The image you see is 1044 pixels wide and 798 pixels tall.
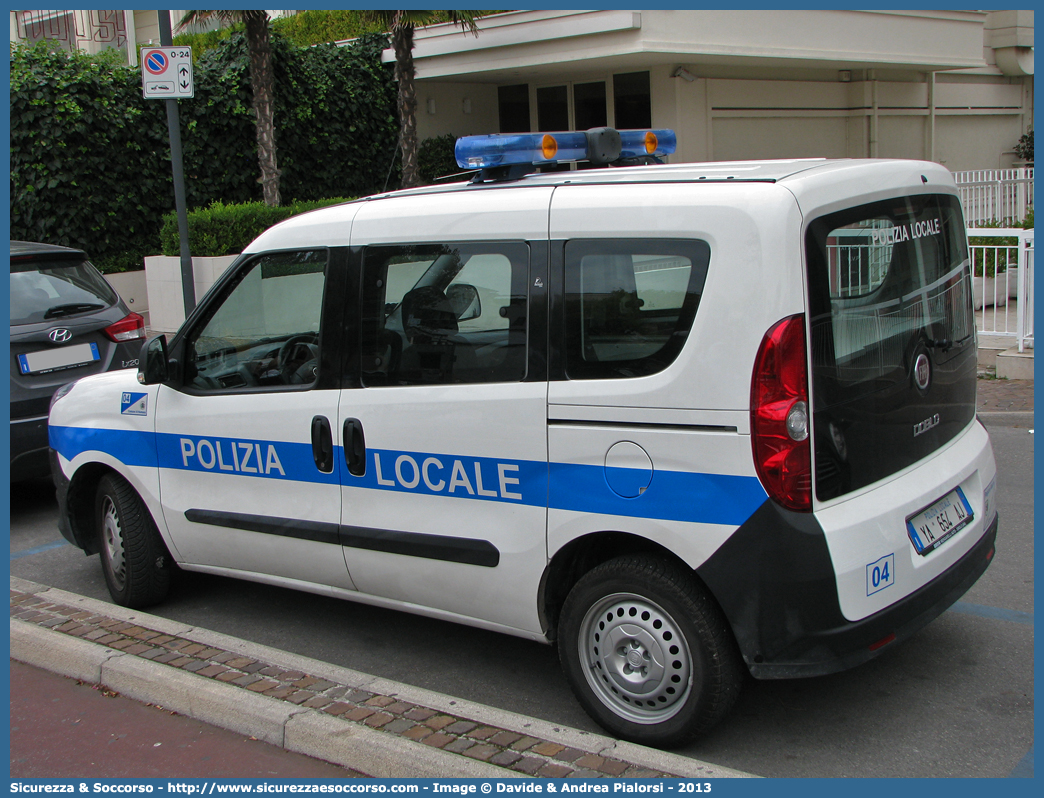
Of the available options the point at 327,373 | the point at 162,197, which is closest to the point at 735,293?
the point at 327,373

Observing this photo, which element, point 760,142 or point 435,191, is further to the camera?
point 760,142

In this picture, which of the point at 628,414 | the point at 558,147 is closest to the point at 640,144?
the point at 558,147

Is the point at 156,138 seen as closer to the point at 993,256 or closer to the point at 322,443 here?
the point at 993,256

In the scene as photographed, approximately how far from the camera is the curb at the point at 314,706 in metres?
3.21

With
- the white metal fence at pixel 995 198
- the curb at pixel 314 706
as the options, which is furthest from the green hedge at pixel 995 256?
the curb at pixel 314 706

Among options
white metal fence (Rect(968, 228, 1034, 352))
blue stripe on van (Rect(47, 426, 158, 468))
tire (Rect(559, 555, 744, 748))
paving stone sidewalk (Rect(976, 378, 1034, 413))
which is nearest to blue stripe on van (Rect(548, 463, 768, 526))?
tire (Rect(559, 555, 744, 748))

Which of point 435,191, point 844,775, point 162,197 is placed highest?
point 162,197

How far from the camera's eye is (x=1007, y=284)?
383 inches

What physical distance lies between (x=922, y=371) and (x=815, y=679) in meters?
1.31

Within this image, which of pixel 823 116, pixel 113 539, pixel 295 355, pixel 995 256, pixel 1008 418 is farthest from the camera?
pixel 823 116

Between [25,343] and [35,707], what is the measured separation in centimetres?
355

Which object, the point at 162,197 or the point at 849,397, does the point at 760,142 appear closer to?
the point at 162,197

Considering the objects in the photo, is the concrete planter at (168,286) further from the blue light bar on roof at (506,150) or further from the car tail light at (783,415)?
the car tail light at (783,415)

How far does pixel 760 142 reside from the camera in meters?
19.2
